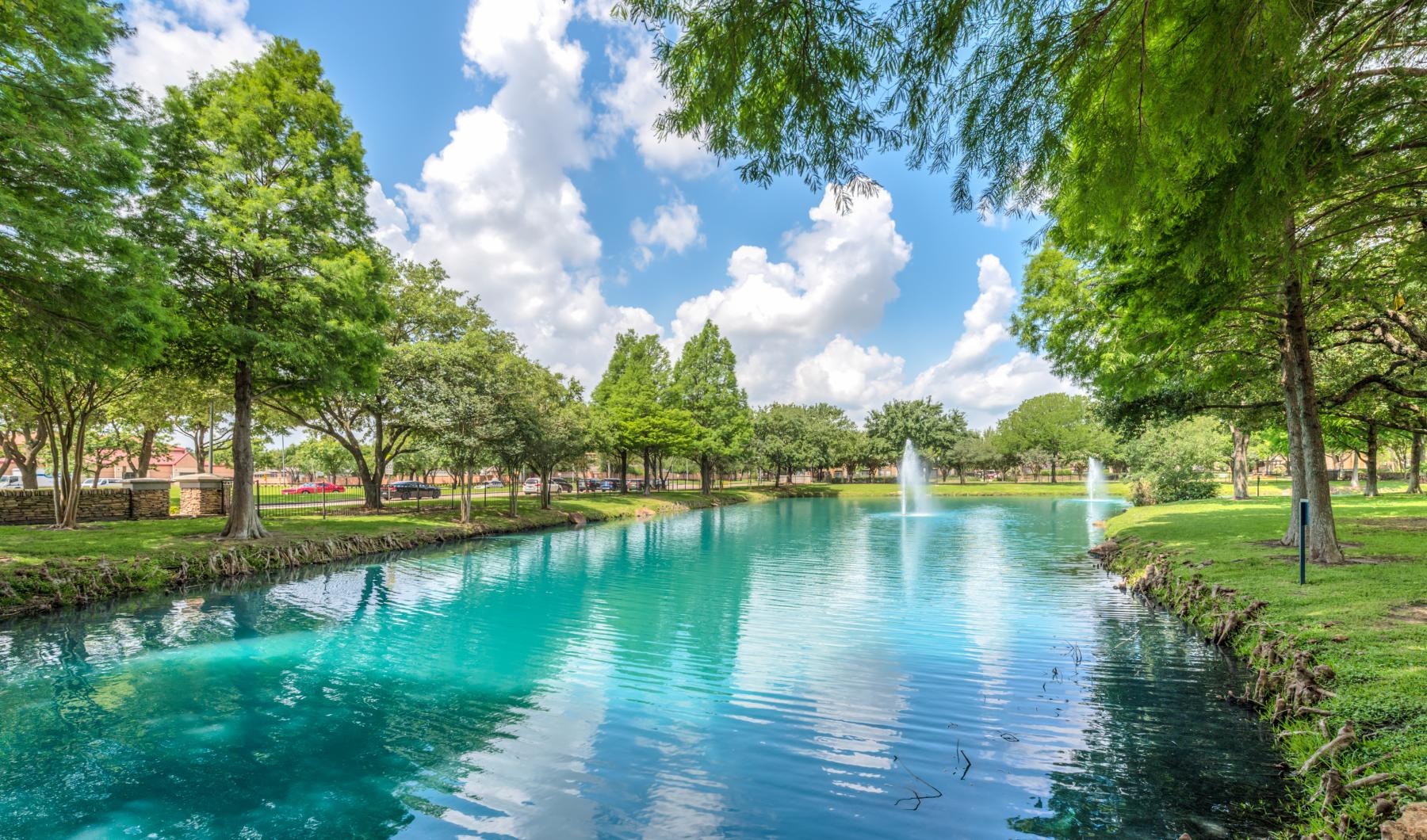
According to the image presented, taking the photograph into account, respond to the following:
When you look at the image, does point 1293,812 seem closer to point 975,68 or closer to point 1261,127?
point 1261,127

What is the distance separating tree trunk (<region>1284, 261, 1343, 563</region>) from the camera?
1025 centimetres

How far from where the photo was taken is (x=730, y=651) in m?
9.78

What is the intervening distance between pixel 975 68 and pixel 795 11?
1430mm

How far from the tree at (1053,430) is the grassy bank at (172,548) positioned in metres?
64.8

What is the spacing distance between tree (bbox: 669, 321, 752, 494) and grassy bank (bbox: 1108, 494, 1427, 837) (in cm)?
3830

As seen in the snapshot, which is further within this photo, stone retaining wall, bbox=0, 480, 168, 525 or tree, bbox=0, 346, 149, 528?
stone retaining wall, bbox=0, 480, 168, 525

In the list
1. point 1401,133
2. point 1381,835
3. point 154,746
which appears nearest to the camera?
point 1381,835

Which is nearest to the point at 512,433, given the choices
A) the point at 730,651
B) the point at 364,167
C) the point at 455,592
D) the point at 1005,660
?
the point at 364,167

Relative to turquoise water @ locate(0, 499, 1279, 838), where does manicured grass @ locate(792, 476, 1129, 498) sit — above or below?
below

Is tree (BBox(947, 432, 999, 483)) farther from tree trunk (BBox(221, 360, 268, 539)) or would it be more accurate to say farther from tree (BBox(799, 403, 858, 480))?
tree trunk (BBox(221, 360, 268, 539))

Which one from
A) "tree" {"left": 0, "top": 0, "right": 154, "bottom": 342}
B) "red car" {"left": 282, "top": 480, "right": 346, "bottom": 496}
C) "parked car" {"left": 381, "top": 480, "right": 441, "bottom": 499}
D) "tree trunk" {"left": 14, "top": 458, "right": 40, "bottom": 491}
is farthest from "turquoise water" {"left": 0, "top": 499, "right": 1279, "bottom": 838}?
"parked car" {"left": 381, "top": 480, "right": 441, "bottom": 499}

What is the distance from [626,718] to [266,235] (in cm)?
1759

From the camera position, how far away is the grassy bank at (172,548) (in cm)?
1198

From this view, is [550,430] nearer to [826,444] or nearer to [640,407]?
[640,407]
